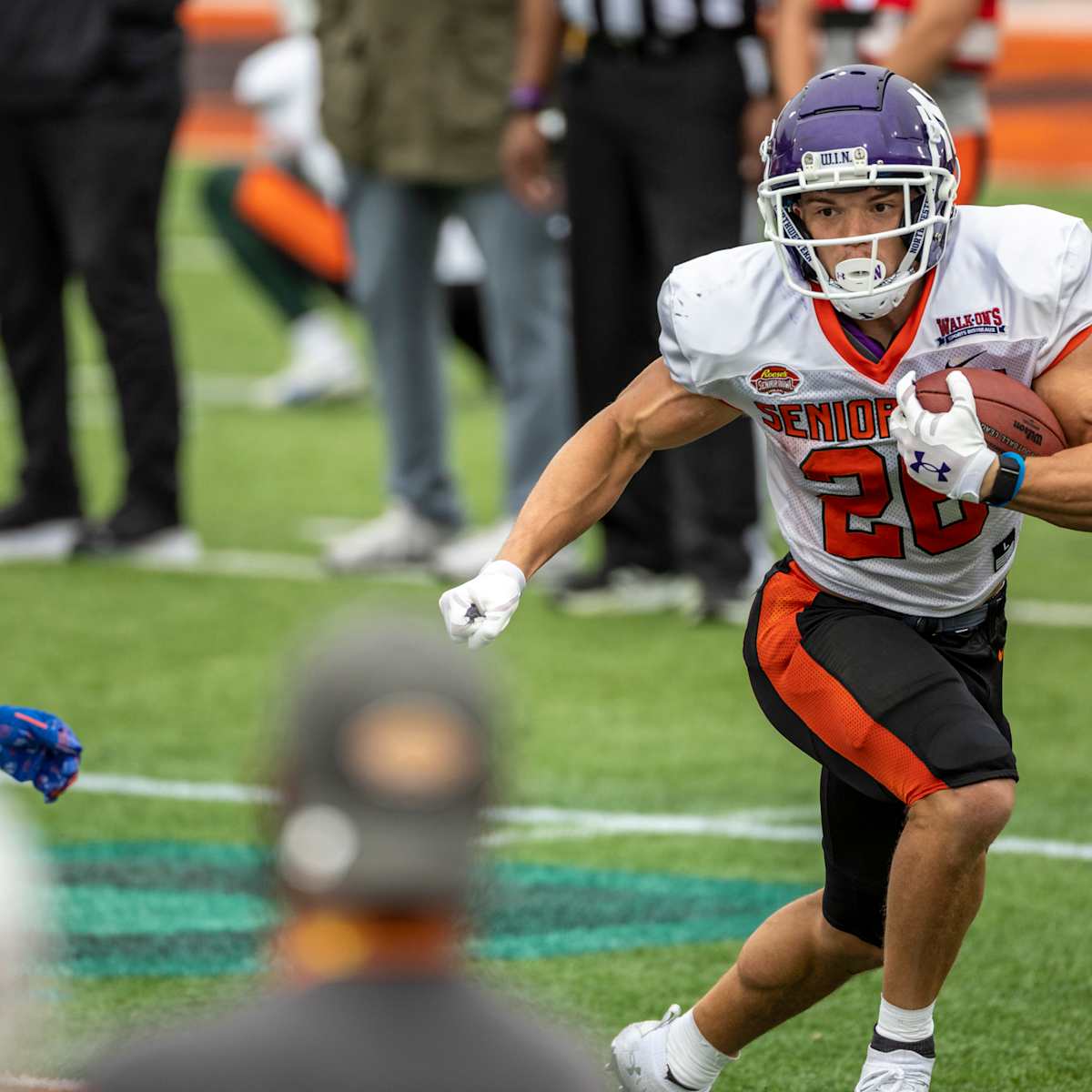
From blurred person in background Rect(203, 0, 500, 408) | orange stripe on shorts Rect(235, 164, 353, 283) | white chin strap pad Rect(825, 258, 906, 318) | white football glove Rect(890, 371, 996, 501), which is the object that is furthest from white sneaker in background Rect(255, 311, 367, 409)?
white football glove Rect(890, 371, 996, 501)

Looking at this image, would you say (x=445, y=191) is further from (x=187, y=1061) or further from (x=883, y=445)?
(x=187, y=1061)

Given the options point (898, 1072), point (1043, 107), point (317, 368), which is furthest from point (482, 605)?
point (1043, 107)

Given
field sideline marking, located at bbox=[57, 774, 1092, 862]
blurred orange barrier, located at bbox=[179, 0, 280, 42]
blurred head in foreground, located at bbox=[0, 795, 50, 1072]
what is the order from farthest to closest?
blurred orange barrier, located at bbox=[179, 0, 280, 42], field sideline marking, located at bbox=[57, 774, 1092, 862], blurred head in foreground, located at bbox=[0, 795, 50, 1072]

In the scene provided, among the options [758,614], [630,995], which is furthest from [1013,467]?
[630,995]

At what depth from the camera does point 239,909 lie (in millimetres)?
4535

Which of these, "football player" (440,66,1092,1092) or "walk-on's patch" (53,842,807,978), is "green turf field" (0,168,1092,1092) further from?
"football player" (440,66,1092,1092)

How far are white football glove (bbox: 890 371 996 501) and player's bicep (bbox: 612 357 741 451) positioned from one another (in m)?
0.39

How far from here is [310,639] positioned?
2.13m

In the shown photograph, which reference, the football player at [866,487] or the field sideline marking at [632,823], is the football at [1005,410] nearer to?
the football player at [866,487]

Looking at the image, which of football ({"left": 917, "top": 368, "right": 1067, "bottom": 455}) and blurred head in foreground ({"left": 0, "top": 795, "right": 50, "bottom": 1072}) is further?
football ({"left": 917, "top": 368, "right": 1067, "bottom": 455})

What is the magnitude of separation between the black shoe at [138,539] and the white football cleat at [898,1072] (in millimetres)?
4544

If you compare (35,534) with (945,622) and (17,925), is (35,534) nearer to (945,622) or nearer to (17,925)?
(945,622)

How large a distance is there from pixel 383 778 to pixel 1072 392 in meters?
1.88

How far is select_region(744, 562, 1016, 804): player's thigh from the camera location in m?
3.28
